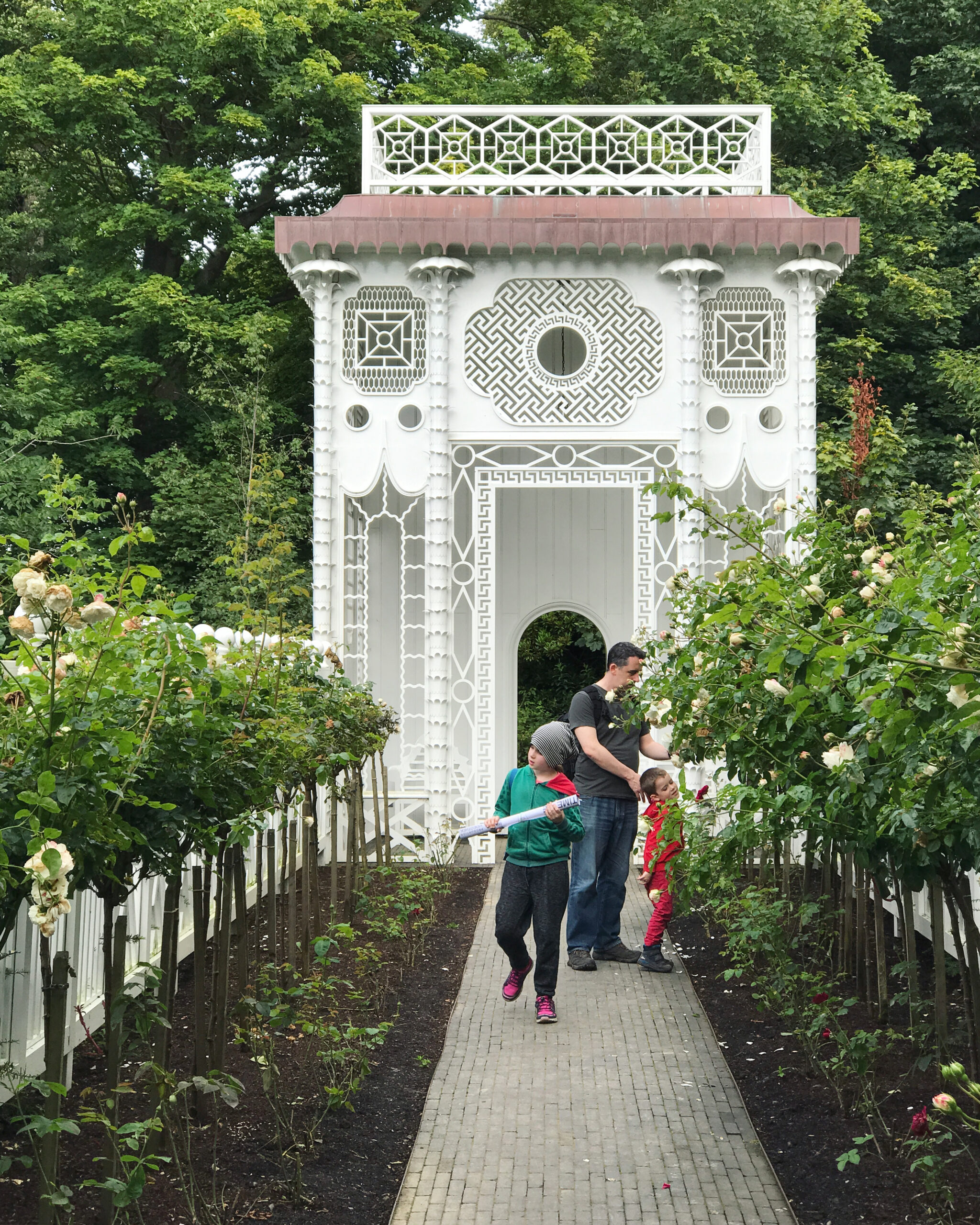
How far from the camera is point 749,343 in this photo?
1271 cm

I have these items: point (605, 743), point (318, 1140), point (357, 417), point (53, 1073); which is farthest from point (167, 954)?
point (357, 417)

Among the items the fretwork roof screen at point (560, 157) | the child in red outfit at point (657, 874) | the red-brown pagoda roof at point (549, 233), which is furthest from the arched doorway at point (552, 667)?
the child in red outfit at point (657, 874)

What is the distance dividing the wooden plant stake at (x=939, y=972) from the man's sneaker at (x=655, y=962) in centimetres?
297

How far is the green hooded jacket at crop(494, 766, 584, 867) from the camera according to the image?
6785mm

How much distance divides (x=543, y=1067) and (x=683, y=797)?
1.43 meters

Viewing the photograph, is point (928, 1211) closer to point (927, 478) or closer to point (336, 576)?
point (336, 576)

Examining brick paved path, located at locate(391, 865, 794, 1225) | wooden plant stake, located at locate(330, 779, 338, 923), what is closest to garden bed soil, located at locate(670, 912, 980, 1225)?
brick paved path, located at locate(391, 865, 794, 1225)

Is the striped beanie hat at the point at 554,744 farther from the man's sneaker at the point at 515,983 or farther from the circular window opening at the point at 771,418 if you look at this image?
the circular window opening at the point at 771,418

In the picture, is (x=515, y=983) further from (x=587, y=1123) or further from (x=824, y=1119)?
(x=824, y=1119)

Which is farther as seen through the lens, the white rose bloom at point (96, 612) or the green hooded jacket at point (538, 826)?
the green hooded jacket at point (538, 826)

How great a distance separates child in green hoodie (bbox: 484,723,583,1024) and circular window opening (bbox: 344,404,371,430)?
21.2 feet

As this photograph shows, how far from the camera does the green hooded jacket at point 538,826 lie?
6785mm

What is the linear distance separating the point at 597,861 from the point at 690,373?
5.77 meters

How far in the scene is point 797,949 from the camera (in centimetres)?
756
